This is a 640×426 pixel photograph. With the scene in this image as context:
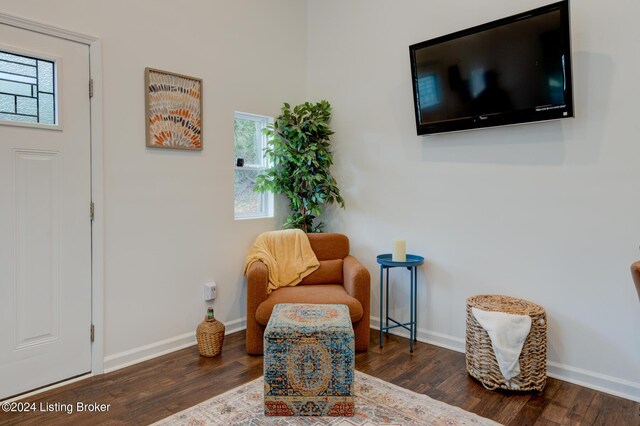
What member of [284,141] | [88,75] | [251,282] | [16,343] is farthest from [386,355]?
[88,75]

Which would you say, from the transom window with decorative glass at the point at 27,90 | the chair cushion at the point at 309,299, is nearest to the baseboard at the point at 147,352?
the chair cushion at the point at 309,299

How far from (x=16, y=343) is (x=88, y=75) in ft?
5.57

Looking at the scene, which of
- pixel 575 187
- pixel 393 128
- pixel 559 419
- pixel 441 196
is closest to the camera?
pixel 559 419

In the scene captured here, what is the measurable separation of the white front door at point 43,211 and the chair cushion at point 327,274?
167 centimetres

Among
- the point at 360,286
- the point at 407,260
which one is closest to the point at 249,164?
the point at 360,286

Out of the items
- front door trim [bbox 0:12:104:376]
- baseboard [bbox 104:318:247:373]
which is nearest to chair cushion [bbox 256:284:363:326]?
baseboard [bbox 104:318:247:373]

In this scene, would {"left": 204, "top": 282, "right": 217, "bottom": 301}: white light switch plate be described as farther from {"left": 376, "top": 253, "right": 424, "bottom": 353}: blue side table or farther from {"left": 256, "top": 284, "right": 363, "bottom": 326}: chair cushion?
{"left": 376, "top": 253, "right": 424, "bottom": 353}: blue side table

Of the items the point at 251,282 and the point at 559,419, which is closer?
the point at 559,419

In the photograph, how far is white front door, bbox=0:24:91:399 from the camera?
7.48 feet

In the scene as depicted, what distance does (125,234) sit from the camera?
2.77 metres

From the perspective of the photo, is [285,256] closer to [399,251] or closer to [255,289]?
[255,289]

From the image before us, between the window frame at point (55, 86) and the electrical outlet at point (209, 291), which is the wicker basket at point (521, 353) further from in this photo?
the window frame at point (55, 86)

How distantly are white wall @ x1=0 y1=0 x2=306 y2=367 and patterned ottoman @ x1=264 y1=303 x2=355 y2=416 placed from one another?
49.2 inches

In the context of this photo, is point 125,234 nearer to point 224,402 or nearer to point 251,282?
point 251,282
